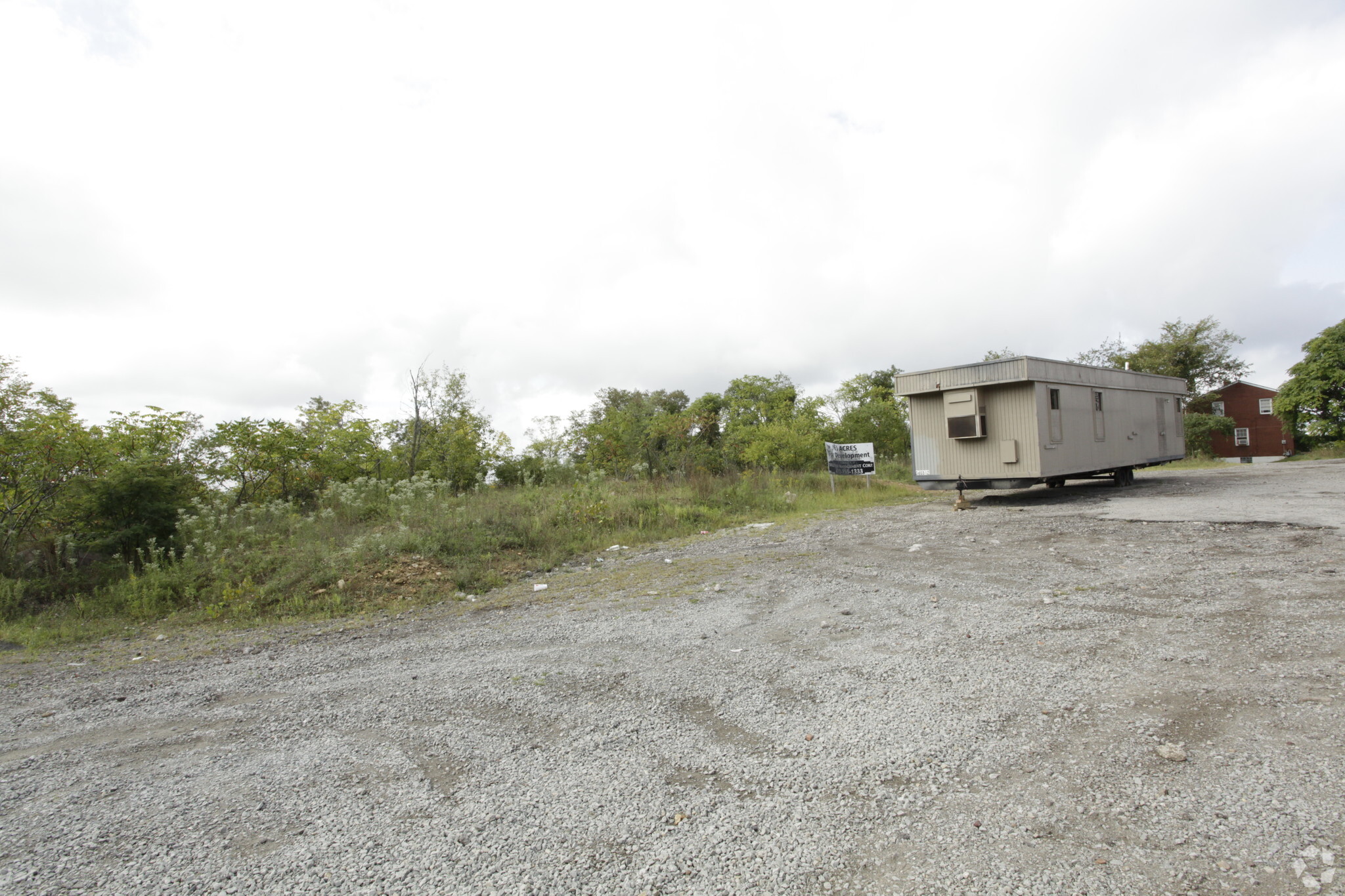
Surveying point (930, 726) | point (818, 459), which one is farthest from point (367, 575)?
point (818, 459)

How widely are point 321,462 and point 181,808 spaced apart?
37.7 feet

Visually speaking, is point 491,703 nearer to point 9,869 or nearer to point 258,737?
point 258,737

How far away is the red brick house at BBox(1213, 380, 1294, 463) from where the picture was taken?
129 ft

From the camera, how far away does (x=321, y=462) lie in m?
12.9

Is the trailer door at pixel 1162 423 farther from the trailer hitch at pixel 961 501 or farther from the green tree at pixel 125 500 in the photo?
the green tree at pixel 125 500

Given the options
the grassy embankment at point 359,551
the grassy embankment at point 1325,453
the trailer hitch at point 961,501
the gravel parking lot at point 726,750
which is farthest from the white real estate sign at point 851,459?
the grassy embankment at point 1325,453

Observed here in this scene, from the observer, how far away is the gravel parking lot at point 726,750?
215 cm

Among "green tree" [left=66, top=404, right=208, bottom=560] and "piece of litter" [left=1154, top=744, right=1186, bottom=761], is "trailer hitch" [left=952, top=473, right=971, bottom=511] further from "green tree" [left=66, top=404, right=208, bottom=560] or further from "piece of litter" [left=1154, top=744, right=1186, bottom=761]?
"green tree" [left=66, top=404, right=208, bottom=560]

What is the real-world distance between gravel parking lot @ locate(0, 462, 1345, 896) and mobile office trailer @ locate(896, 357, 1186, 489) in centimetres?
607

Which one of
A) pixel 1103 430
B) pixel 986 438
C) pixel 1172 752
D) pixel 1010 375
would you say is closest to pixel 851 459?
pixel 986 438

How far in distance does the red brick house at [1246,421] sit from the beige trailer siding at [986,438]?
3759 centimetres

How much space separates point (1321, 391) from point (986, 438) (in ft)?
96.1

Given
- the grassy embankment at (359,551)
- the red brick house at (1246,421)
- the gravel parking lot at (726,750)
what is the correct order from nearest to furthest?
the gravel parking lot at (726,750)
the grassy embankment at (359,551)
the red brick house at (1246,421)

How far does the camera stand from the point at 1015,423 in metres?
12.0
